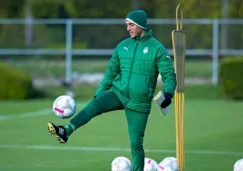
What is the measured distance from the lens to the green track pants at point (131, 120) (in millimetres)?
9039

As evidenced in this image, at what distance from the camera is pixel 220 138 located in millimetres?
14648

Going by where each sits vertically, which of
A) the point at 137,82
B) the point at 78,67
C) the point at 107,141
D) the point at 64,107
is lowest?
the point at 78,67

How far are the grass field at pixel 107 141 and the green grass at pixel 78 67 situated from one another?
5.38 m

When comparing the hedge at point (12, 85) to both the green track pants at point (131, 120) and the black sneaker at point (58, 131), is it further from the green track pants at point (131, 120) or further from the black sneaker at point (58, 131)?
the black sneaker at point (58, 131)

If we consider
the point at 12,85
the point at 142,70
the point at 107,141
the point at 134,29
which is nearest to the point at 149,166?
the point at 142,70

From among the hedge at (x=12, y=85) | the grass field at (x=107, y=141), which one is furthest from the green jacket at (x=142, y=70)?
the hedge at (x=12, y=85)

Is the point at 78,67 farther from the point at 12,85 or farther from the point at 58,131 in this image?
the point at 58,131

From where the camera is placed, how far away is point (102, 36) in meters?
26.3

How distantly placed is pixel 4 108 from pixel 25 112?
1.18 meters

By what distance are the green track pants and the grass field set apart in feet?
5.53

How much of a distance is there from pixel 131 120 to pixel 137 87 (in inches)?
15.2

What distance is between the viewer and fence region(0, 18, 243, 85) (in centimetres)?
2594

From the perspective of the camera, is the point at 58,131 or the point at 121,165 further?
the point at 121,165

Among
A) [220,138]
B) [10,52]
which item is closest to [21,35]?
[10,52]
